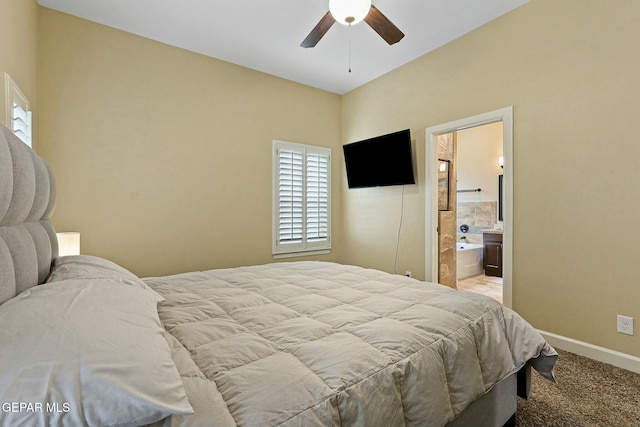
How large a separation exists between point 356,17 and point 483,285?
14.7ft

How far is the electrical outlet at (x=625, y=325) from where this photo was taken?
7.41ft

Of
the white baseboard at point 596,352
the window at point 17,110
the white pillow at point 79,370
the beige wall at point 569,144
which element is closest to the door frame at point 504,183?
the beige wall at point 569,144

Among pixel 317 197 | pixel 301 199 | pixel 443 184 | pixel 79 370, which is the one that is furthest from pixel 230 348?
pixel 443 184

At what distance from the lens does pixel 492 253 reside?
5555 millimetres

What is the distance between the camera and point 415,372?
1.09 m

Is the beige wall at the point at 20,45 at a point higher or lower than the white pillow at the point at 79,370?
higher

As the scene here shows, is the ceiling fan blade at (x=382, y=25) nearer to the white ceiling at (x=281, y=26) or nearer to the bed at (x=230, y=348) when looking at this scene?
the white ceiling at (x=281, y=26)

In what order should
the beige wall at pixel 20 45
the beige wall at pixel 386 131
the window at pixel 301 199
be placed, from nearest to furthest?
1. the beige wall at pixel 20 45
2. the beige wall at pixel 386 131
3. the window at pixel 301 199

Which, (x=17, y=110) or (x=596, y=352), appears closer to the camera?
(x=17, y=110)

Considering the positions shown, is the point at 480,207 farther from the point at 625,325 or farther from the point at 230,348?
the point at 230,348

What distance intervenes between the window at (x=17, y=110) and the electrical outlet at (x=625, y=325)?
4.39 m

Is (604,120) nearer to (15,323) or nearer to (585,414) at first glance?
(585,414)

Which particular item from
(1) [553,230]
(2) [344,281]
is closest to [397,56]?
(1) [553,230]

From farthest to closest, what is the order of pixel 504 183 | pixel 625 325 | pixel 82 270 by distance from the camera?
pixel 504 183 < pixel 625 325 < pixel 82 270
